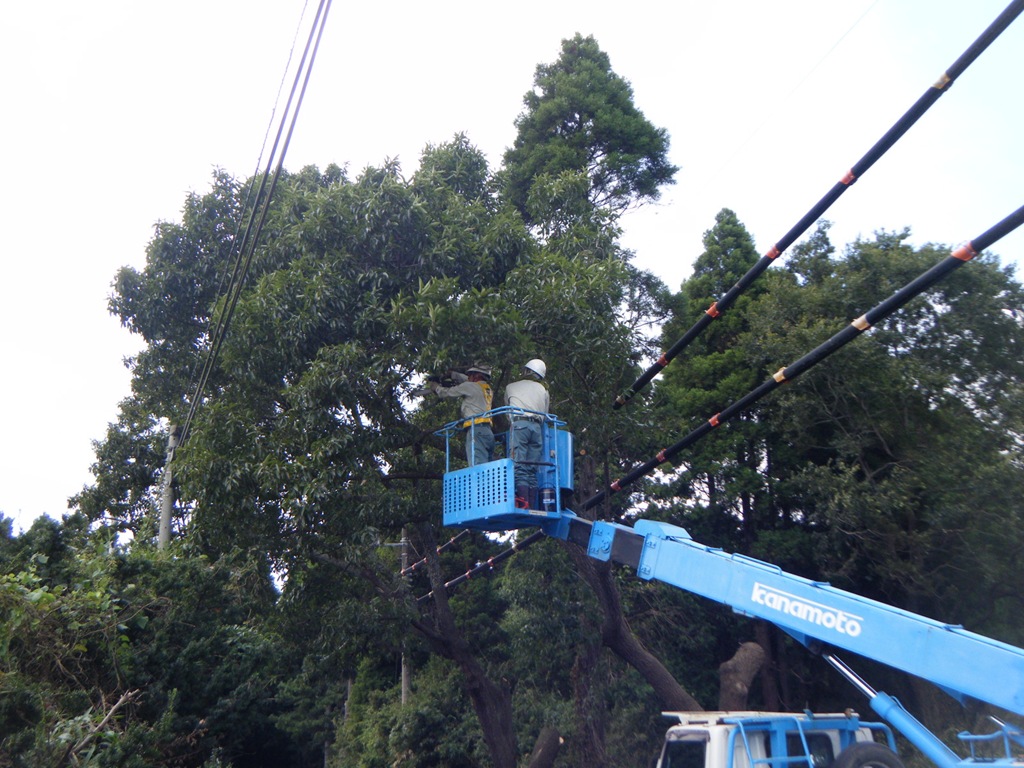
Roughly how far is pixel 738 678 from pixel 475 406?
25.7ft

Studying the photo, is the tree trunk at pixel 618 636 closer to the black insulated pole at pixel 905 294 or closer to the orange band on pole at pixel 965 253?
the black insulated pole at pixel 905 294

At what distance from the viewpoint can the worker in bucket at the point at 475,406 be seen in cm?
905

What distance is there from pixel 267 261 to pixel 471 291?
3211 millimetres

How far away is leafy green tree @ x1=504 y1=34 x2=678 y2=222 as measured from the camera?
1978cm

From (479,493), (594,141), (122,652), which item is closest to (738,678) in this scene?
(479,493)

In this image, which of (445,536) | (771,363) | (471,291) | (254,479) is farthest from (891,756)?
(771,363)

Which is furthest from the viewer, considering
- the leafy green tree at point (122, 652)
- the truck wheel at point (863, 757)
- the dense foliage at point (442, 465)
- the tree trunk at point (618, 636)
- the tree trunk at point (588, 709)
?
the tree trunk at point (588, 709)

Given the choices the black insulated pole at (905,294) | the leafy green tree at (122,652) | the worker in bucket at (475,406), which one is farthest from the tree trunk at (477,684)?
the black insulated pole at (905,294)

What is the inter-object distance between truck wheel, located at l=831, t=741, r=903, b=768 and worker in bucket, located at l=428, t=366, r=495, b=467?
4213 mm

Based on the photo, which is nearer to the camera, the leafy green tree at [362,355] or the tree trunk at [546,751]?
the leafy green tree at [362,355]

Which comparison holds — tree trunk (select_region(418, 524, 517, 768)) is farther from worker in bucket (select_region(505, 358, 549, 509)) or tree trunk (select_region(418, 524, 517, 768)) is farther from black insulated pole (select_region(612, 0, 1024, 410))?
black insulated pole (select_region(612, 0, 1024, 410))

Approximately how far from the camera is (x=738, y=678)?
14453 mm

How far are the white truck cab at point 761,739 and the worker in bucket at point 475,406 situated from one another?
320 centimetres

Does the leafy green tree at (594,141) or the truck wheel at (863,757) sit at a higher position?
the leafy green tree at (594,141)
